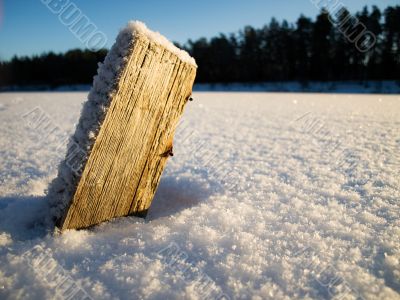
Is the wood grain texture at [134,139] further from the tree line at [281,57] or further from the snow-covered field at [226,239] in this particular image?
the tree line at [281,57]

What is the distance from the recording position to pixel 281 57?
53.2 m

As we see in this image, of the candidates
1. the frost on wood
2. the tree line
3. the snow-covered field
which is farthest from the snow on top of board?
the tree line

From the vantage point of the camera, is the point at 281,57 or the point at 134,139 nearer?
the point at 134,139

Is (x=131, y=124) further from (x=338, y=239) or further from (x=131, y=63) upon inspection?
(x=338, y=239)

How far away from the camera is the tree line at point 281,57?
42875 mm

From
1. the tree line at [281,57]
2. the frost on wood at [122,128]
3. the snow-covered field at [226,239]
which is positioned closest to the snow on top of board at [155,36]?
the frost on wood at [122,128]

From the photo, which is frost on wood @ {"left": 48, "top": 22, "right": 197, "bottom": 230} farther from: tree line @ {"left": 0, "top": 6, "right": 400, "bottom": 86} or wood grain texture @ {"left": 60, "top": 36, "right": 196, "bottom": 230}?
tree line @ {"left": 0, "top": 6, "right": 400, "bottom": 86}

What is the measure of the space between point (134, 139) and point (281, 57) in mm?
55778

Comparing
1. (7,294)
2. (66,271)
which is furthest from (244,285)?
(7,294)

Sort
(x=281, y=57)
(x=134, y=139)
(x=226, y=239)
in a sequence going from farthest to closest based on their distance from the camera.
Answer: (x=281, y=57) → (x=134, y=139) → (x=226, y=239)

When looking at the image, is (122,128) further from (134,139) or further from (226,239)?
(226,239)

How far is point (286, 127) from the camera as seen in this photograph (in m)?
6.43

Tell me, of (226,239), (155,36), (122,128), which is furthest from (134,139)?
(226,239)

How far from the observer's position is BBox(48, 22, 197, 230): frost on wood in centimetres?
172
